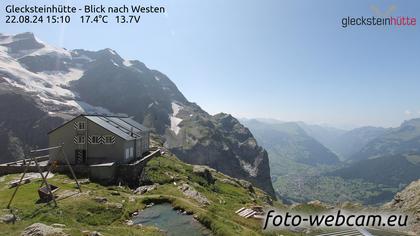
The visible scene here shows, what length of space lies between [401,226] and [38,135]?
202 m

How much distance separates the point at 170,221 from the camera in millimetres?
31359

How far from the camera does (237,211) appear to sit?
1475 inches

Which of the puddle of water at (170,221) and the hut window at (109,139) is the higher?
the hut window at (109,139)

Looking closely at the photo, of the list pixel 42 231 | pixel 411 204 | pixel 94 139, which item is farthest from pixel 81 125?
pixel 411 204

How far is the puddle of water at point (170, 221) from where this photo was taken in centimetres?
2798

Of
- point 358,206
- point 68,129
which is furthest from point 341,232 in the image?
point 68,129

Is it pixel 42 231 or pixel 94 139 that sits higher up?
pixel 94 139

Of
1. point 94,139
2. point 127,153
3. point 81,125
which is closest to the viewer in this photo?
point 94,139

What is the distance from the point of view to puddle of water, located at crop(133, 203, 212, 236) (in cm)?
2798

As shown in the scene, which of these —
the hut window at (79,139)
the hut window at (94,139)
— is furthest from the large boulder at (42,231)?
the hut window at (79,139)

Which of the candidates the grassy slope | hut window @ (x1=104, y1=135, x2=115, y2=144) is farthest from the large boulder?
hut window @ (x1=104, y1=135, x2=115, y2=144)

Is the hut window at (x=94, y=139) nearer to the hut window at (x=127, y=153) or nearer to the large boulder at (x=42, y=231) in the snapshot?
the hut window at (x=127, y=153)

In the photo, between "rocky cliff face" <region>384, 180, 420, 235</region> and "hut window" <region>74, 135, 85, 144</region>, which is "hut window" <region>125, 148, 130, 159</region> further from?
"rocky cliff face" <region>384, 180, 420, 235</region>

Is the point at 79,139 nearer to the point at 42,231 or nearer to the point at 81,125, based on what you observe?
the point at 81,125
